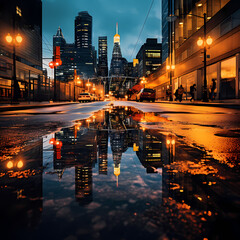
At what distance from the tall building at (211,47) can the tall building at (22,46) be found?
68.2 ft

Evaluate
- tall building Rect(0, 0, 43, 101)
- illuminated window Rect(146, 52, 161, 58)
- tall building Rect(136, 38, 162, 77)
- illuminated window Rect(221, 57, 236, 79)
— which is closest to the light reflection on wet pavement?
illuminated window Rect(221, 57, 236, 79)

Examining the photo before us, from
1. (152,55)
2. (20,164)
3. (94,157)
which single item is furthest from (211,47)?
(152,55)

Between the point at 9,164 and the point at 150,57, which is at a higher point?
the point at 150,57

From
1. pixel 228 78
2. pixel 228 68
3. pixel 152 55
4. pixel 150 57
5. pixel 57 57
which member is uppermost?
A: pixel 152 55

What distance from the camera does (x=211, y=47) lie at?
30109 mm

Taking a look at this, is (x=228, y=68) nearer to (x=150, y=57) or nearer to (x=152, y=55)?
(x=150, y=57)

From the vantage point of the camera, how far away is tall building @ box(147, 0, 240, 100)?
24.2 metres

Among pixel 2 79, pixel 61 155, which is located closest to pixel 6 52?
pixel 2 79

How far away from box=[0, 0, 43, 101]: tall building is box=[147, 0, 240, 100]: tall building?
818 inches

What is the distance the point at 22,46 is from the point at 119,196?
8387 cm

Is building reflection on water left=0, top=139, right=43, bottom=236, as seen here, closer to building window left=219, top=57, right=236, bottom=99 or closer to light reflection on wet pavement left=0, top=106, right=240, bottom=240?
light reflection on wet pavement left=0, top=106, right=240, bottom=240

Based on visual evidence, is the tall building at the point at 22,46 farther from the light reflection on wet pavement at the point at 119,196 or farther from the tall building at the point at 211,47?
the light reflection on wet pavement at the point at 119,196

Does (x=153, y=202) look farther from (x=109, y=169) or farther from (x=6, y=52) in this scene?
(x=6, y=52)

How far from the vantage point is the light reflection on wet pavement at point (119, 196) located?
1290mm
